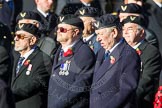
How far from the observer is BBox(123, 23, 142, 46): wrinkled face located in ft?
30.2

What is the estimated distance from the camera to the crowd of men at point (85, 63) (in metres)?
8.04

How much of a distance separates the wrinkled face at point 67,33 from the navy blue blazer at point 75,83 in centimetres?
17

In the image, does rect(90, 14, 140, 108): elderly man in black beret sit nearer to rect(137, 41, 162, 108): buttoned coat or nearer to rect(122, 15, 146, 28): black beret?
rect(137, 41, 162, 108): buttoned coat

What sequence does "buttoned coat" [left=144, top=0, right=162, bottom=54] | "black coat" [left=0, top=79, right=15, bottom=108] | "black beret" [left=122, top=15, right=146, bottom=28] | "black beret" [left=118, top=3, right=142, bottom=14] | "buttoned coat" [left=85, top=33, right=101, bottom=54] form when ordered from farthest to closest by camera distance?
1. "buttoned coat" [left=144, top=0, right=162, bottom=54]
2. "black beret" [left=118, top=3, right=142, bottom=14]
3. "buttoned coat" [left=85, top=33, right=101, bottom=54]
4. "black beret" [left=122, top=15, right=146, bottom=28]
5. "black coat" [left=0, top=79, right=15, bottom=108]

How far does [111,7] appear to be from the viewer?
474 inches

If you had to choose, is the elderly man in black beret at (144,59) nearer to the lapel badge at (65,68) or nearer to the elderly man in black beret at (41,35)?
the lapel badge at (65,68)

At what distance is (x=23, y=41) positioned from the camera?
923 cm

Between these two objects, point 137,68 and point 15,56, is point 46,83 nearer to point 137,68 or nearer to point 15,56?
point 15,56

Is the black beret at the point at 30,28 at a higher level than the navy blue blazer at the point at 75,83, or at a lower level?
higher

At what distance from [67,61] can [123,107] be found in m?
1.14

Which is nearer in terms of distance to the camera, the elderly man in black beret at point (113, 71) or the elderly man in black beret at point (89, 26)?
the elderly man in black beret at point (113, 71)

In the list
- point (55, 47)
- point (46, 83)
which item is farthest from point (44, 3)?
point (46, 83)

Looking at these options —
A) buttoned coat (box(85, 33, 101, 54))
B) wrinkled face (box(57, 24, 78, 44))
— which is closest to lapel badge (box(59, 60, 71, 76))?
wrinkled face (box(57, 24, 78, 44))

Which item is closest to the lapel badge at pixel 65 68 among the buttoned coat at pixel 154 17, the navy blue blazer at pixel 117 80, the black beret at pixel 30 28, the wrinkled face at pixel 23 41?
the navy blue blazer at pixel 117 80
